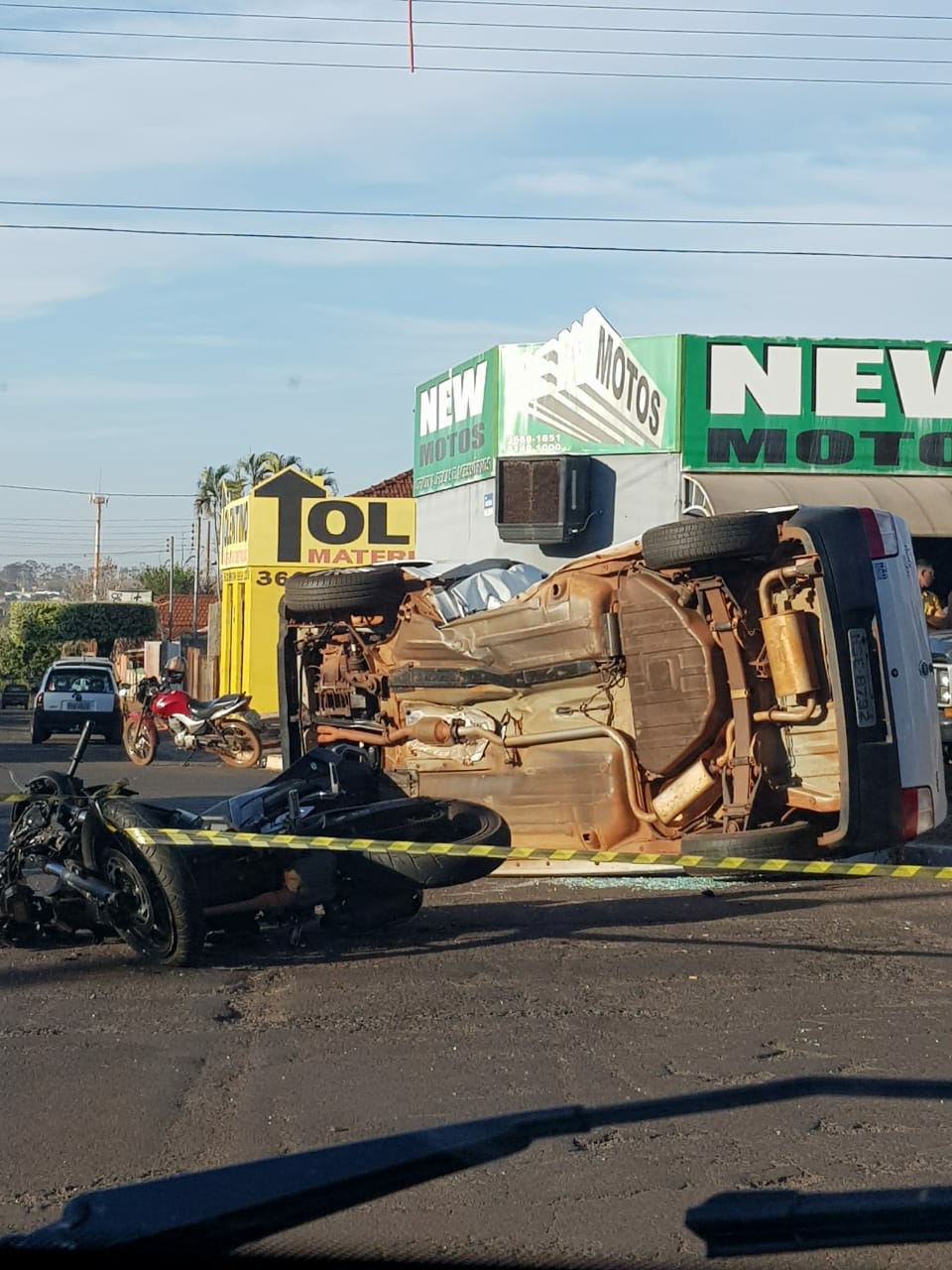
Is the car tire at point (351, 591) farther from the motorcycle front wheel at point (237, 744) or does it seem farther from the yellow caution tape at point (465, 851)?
the motorcycle front wheel at point (237, 744)

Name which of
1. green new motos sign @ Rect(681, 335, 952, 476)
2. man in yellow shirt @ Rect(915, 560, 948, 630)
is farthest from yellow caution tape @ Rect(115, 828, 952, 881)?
green new motos sign @ Rect(681, 335, 952, 476)

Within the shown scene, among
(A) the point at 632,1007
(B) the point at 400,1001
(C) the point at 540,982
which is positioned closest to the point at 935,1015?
(A) the point at 632,1007

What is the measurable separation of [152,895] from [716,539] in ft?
11.2

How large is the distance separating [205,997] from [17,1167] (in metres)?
2.25

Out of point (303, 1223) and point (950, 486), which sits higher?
point (950, 486)

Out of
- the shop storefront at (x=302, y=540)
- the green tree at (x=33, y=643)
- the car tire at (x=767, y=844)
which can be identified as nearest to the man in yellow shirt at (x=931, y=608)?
the car tire at (x=767, y=844)

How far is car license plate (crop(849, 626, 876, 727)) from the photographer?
25.9 ft

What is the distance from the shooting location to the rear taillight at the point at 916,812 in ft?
26.3

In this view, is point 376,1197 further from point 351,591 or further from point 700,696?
point 351,591

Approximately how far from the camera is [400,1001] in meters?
6.84

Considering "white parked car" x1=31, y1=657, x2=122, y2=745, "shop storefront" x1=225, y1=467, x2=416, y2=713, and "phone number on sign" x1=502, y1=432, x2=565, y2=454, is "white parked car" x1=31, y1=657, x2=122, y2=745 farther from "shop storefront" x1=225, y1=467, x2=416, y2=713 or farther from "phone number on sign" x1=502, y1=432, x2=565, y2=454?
"phone number on sign" x1=502, y1=432, x2=565, y2=454

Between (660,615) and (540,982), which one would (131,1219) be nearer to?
(540,982)

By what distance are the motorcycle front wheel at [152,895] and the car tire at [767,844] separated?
8.56 ft

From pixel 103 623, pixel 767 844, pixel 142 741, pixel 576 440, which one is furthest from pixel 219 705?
pixel 103 623
